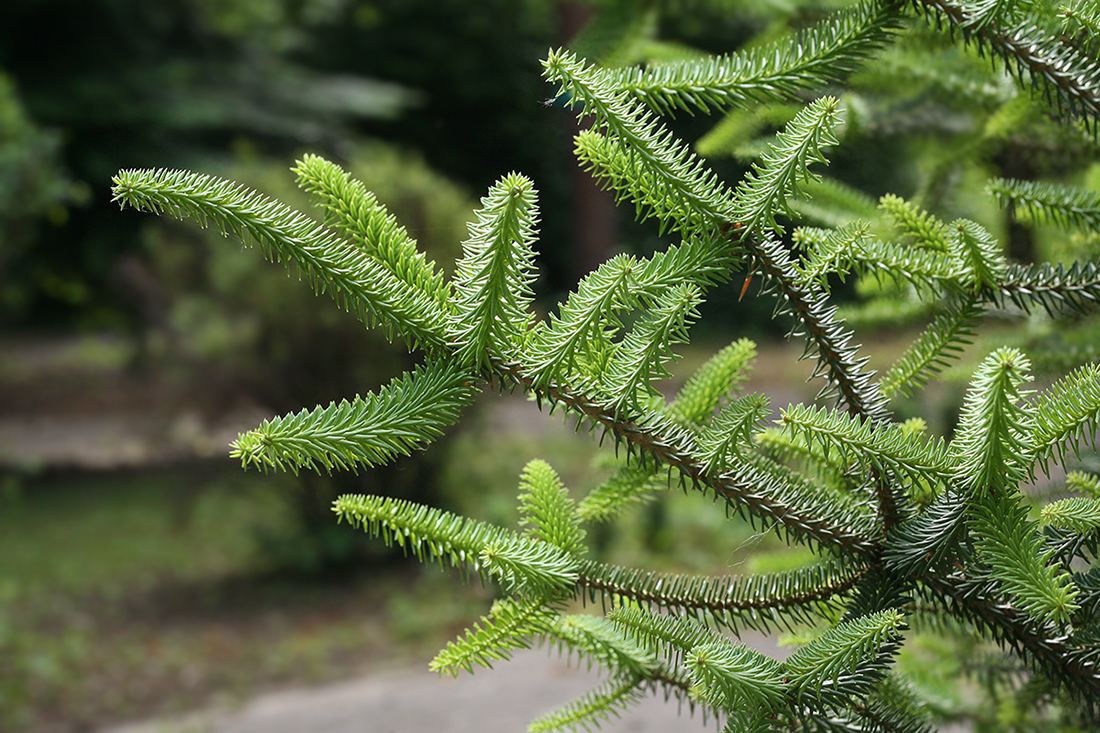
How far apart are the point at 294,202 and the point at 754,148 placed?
247 centimetres

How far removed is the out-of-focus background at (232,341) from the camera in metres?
3.04

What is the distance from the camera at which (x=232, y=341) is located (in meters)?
4.05

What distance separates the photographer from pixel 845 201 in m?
0.99

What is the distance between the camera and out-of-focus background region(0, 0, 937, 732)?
9.96 ft

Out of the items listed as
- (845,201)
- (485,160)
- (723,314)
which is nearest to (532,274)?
(845,201)

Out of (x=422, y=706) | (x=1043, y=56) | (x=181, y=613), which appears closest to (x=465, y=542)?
(x=1043, y=56)

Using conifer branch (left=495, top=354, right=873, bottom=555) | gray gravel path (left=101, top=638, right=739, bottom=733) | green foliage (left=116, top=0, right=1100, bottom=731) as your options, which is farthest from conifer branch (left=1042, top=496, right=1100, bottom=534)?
gray gravel path (left=101, top=638, right=739, bottom=733)

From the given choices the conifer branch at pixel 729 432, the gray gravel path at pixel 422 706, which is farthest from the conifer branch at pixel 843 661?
the gray gravel path at pixel 422 706

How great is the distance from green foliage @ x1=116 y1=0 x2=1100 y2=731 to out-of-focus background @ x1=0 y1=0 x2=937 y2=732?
2.53ft

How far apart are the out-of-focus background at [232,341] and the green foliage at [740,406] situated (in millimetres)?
771

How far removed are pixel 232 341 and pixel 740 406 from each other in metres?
3.79

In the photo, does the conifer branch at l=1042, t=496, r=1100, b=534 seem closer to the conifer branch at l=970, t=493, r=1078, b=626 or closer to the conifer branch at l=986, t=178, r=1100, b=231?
the conifer branch at l=970, t=493, r=1078, b=626

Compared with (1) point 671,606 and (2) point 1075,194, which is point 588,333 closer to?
(1) point 671,606

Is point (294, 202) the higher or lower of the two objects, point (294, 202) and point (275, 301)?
the lower
